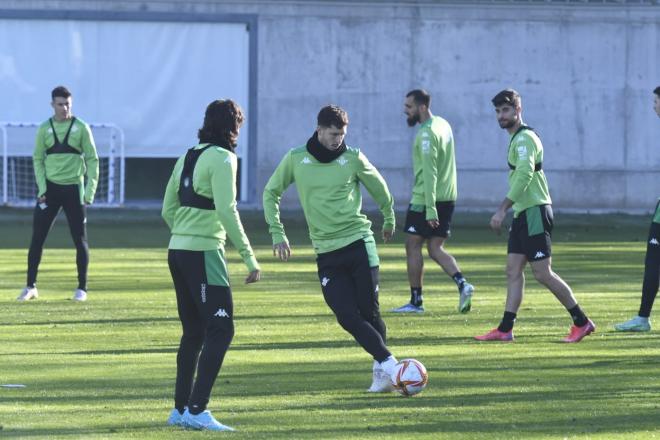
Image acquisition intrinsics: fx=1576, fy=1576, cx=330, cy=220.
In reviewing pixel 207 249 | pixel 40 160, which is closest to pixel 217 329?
pixel 207 249

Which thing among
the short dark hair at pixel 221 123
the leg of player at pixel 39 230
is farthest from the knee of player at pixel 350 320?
the leg of player at pixel 39 230

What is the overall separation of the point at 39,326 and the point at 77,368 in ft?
8.97

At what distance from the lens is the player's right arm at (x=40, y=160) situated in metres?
16.1

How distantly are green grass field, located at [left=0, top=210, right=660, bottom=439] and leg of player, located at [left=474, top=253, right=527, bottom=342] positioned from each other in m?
0.14

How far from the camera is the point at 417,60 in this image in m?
34.5

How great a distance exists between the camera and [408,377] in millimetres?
9938

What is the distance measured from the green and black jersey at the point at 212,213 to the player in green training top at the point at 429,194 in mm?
5889

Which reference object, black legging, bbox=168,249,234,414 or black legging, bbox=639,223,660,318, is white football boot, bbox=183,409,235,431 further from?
black legging, bbox=639,223,660,318

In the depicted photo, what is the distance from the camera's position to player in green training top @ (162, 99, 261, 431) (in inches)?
344

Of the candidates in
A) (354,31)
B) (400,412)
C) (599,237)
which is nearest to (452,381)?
(400,412)

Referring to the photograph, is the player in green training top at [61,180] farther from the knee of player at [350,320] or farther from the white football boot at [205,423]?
the white football boot at [205,423]

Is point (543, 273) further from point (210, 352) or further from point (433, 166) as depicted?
point (210, 352)

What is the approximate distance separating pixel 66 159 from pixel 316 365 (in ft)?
18.6

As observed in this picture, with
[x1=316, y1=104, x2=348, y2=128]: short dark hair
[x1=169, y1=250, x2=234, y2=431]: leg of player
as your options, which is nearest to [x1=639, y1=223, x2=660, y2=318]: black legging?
[x1=316, y1=104, x2=348, y2=128]: short dark hair
